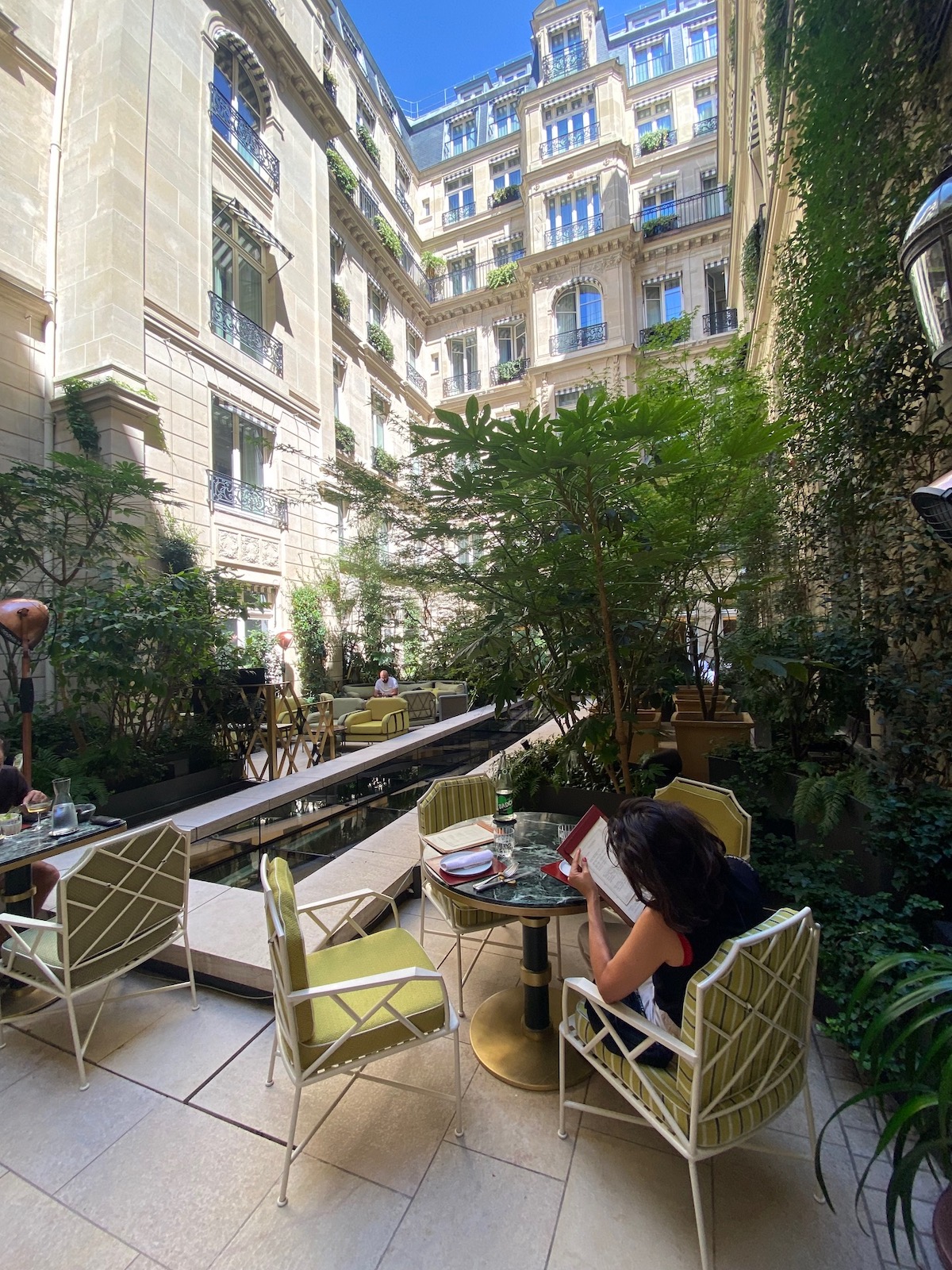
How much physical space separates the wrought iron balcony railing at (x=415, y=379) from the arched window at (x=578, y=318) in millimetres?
5056

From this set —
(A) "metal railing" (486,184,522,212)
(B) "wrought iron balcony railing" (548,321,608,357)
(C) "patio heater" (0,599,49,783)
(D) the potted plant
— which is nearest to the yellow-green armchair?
(C) "patio heater" (0,599,49,783)

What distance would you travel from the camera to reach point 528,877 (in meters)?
2.14

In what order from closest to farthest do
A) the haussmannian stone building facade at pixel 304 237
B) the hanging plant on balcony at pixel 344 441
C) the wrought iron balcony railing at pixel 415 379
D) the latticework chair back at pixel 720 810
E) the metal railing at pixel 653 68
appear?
1. the latticework chair back at pixel 720 810
2. the haussmannian stone building facade at pixel 304 237
3. the hanging plant on balcony at pixel 344 441
4. the wrought iron balcony railing at pixel 415 379
5. the metal railing at pixel 653 68

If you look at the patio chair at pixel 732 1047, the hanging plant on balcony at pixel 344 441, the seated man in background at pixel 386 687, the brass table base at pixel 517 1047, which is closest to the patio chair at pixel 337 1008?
the brass table base at pixel 517 1047

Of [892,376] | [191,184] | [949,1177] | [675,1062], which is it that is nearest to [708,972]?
[675,1062]

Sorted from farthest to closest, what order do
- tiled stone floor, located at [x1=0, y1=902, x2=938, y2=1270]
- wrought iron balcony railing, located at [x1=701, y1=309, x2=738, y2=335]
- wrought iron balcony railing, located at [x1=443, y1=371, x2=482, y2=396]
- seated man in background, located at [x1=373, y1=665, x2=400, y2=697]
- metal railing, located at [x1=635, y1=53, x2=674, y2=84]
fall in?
wrought iron balcony railing, located at [x1=443, y1=371, x2=482, y2=396]
metal railing, located at [x1=635, y1=53, x2=674, y2=84]
wrought iron balcony railing, located at [x1=701, y1=309, x2=738, y2=335]
seated man in background, located at [x1=373, y1=665, x2=400, y2=697]
tiled stone floor, located at [x1=0, y1=902, x2=938, y2=1270]

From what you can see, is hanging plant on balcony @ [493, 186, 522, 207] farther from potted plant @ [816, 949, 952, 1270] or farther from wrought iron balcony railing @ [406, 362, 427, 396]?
potted plant @ [816, 949, 952, 1270]

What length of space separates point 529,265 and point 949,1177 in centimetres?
2165

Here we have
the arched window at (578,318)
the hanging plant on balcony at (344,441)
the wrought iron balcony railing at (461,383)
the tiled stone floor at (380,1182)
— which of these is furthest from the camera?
the wrought iron balcony railing at (461,383)

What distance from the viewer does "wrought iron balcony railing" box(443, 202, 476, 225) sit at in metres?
22.0

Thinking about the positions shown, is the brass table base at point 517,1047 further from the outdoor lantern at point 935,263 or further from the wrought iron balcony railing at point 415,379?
the wrought iron balcony railing at point 415,379

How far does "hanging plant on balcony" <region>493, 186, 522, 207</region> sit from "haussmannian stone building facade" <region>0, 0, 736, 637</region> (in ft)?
0.20

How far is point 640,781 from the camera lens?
3.77 m

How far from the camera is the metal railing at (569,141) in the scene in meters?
18.4
